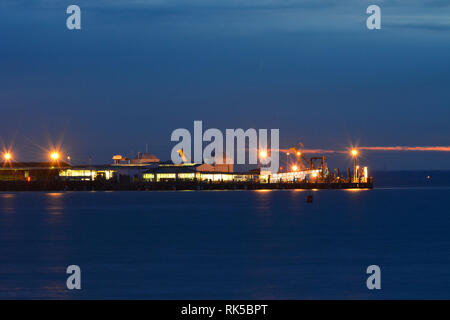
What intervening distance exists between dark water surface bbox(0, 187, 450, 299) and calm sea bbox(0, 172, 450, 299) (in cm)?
6

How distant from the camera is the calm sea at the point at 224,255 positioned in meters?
36.1

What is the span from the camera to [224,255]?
4959 cm

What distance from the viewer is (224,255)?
4959cm

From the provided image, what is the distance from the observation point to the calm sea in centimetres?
3609

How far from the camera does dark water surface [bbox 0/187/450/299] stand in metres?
36.1

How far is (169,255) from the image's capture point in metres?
48.9

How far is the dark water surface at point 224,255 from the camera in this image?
36125 millimetres

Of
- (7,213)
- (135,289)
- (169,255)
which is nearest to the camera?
(135,289)

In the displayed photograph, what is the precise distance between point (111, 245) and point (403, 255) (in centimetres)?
1906

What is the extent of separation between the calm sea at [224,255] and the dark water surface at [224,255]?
6 cm
